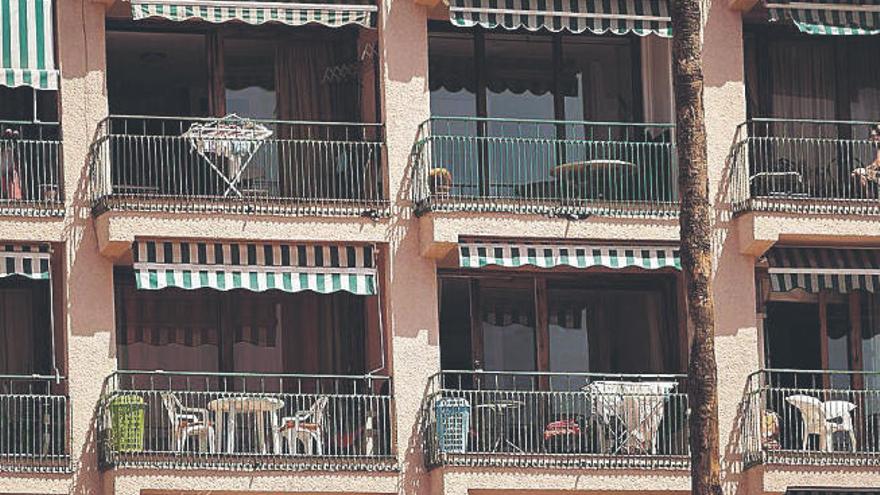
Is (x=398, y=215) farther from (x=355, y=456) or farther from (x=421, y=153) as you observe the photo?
(x=355, y=456)

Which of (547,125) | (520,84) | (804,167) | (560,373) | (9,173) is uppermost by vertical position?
(520,84)

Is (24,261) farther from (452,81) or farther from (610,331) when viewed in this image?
(610,331)

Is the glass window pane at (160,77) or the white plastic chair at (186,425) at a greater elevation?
the glass window pane at (160,77)

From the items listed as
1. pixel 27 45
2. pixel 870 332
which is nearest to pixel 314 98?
pixel 27 45

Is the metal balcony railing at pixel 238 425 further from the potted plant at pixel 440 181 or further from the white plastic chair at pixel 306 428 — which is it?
the potted plant at pixel 440 181

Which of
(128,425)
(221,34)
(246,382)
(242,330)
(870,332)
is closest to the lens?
(128,425)

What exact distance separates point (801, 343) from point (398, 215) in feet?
22.4

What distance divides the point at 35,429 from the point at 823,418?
11.0 meters

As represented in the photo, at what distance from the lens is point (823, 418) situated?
4281 cm

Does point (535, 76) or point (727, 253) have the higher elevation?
point (535, 76)

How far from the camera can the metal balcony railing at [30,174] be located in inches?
1628

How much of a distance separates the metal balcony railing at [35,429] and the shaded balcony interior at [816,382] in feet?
31.6

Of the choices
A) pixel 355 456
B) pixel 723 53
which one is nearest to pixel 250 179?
pixel 355 456

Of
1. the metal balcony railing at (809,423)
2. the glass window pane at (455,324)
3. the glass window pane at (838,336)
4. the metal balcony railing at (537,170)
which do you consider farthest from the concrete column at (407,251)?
the glass window pane at (838,336)
